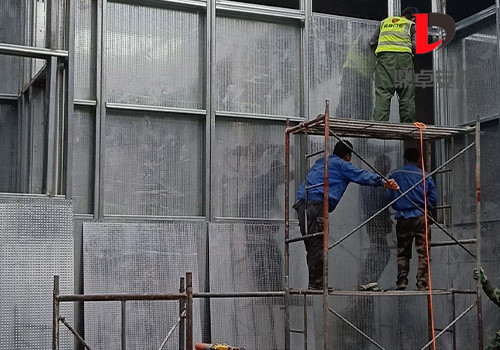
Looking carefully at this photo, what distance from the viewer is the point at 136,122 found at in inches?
381

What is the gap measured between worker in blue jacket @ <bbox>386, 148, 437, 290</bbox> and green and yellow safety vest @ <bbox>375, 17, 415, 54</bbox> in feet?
4.92

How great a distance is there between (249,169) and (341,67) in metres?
1.86

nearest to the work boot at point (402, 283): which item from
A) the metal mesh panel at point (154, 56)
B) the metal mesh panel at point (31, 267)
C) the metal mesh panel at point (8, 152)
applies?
the metal mesh panel at point (154, 56)

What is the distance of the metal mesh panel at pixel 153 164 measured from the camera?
9.49 m

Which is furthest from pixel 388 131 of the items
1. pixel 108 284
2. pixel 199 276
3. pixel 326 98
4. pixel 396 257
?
pixel 108 284

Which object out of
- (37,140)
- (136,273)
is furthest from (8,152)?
(136,273)

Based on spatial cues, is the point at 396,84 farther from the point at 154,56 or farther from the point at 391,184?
the point at 154,56

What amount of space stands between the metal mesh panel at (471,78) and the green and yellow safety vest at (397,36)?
0.84 meters

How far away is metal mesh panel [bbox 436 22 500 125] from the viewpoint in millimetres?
10141

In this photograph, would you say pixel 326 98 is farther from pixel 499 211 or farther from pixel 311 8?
pixel 499 211

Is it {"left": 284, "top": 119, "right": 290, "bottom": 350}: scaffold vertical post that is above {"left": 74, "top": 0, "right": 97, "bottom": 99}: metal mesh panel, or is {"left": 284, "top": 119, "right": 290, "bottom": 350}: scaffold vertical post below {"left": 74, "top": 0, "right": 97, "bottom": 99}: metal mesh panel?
below

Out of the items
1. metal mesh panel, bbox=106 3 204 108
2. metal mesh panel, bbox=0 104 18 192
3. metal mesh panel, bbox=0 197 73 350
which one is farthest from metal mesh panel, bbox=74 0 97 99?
metal mesh panel, bbox=0 197 73 350

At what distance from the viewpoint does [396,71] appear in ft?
33.8

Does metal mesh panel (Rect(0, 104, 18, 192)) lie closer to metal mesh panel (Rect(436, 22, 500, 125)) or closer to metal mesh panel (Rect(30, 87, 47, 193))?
metal mesh panel (Rect(30, 87, 47, 193))
